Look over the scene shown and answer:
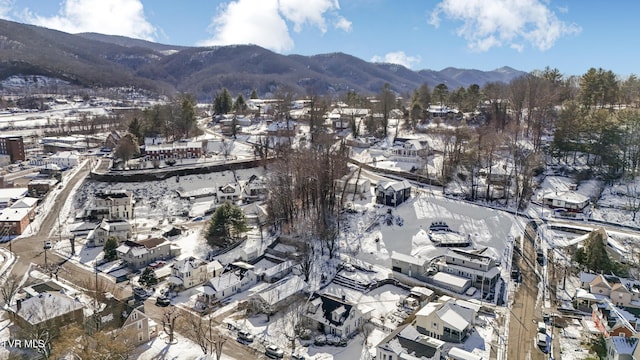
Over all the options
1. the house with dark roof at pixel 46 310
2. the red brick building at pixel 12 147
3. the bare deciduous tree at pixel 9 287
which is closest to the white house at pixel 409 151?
the house with dark roof at pixel 46 310

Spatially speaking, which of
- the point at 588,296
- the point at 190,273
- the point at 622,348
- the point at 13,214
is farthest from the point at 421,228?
the point at 13,214

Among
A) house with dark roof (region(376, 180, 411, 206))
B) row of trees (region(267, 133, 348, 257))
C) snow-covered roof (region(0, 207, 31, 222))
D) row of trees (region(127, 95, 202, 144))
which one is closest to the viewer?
row of trees (region(267, 133, 348, 257))

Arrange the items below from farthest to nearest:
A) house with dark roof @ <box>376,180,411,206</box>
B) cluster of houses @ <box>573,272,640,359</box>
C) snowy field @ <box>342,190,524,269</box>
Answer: house with dark roof @ <box>376,180,411,206</box> → snowy field @ <box>342,190,524,269</box> → cluster of houses @ <box>573,272,640,359</box>

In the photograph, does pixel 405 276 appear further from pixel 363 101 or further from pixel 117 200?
pixel 363 101

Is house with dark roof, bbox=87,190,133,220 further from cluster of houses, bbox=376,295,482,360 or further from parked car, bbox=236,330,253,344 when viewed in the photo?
cluster of houses, bbox=376,295,482,360

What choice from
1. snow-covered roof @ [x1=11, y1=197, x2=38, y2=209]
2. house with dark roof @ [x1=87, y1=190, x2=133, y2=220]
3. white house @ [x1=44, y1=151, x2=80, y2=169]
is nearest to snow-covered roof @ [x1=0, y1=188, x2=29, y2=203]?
snow-covered roof @ [x1=11, y1=197, x2=38, y2=209]

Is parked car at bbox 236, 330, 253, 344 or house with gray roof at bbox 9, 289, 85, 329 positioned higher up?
house with gray roof at bbox 9, 289, 85, 329

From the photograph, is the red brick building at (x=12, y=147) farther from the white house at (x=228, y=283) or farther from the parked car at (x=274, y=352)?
the parked car at (x=274, y=352)
